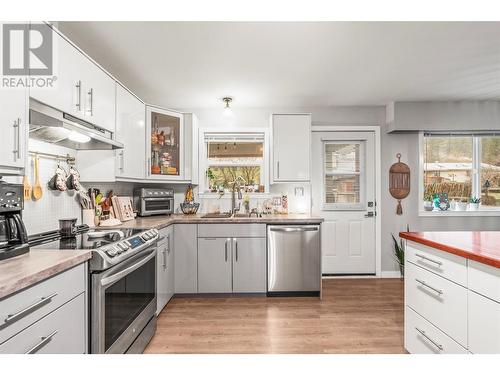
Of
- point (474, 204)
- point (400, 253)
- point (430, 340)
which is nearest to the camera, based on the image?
point (430, 340)

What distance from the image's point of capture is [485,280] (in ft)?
4.42

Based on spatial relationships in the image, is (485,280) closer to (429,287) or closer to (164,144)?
(429,287)

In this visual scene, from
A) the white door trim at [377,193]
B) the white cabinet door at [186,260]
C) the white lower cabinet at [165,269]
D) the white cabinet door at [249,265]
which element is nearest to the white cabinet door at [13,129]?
the white lower cabinet at [165,269]

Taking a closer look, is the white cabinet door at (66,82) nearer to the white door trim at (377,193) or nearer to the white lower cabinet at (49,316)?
the white lower cabinet at (49,316)

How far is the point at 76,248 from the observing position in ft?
5.40

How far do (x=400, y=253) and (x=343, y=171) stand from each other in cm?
135

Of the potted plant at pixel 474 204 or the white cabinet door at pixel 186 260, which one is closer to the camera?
the white cabinet door at pixel 186 260

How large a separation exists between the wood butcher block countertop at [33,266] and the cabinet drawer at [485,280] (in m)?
1.95

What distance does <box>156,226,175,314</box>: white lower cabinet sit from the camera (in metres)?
2.76

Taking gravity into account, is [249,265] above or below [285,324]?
above

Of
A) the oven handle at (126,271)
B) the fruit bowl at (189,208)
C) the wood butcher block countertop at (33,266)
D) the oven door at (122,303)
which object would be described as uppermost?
the fruit bowl at (189,208)

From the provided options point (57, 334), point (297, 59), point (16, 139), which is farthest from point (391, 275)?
point (16, 139)

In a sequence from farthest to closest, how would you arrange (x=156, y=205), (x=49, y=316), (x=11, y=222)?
1. (x=156, y=205)
2. (x=11, y=222)
3. (x=49, y=316)

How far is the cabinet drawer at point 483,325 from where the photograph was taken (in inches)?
50.6
